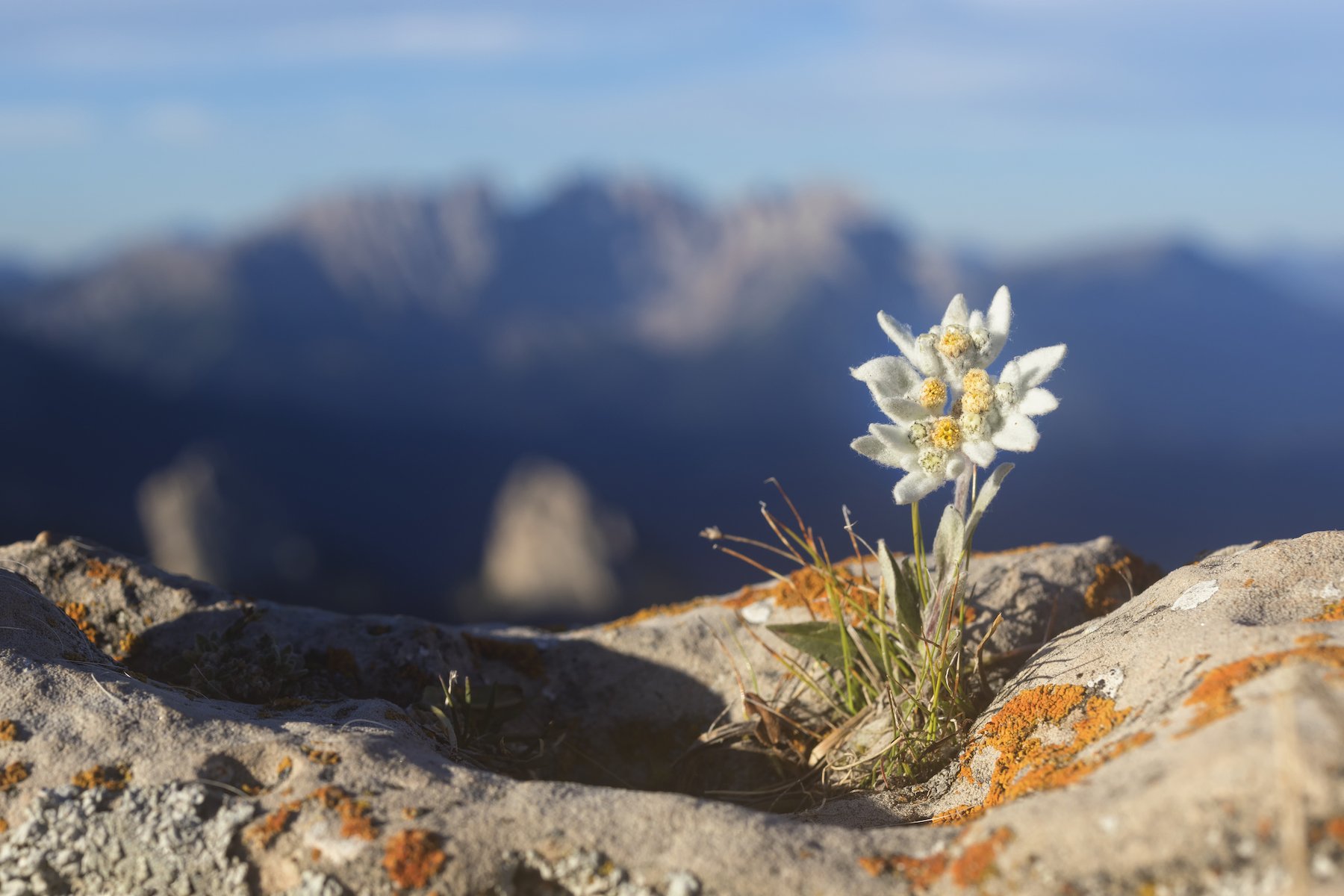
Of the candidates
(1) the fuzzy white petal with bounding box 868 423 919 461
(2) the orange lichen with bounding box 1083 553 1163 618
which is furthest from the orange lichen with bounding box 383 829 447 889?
(2) the orange lichen with bounding box 1083 553 1163 618

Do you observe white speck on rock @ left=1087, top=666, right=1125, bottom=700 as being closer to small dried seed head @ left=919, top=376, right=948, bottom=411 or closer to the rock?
the rock

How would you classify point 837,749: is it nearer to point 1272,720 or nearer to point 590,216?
point 1272,720

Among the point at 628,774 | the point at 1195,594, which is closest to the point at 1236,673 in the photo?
the point at 1195,594

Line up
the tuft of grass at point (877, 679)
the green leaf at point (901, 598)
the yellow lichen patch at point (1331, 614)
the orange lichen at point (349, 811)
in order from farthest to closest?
the green leaf at point (901, 598), the tuft of grass at point (877, 679), the yellow lichen patch at point (1331, 614), the orange lichen at point (349, 811)

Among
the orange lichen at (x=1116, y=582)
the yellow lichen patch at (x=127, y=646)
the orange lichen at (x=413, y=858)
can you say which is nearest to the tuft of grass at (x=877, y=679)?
the orange lichen at (x=1116, y=582)

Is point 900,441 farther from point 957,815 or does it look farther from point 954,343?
point 957,815

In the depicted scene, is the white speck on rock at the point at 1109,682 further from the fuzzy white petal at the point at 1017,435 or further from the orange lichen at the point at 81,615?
the orange lichen at the point at 81,615
